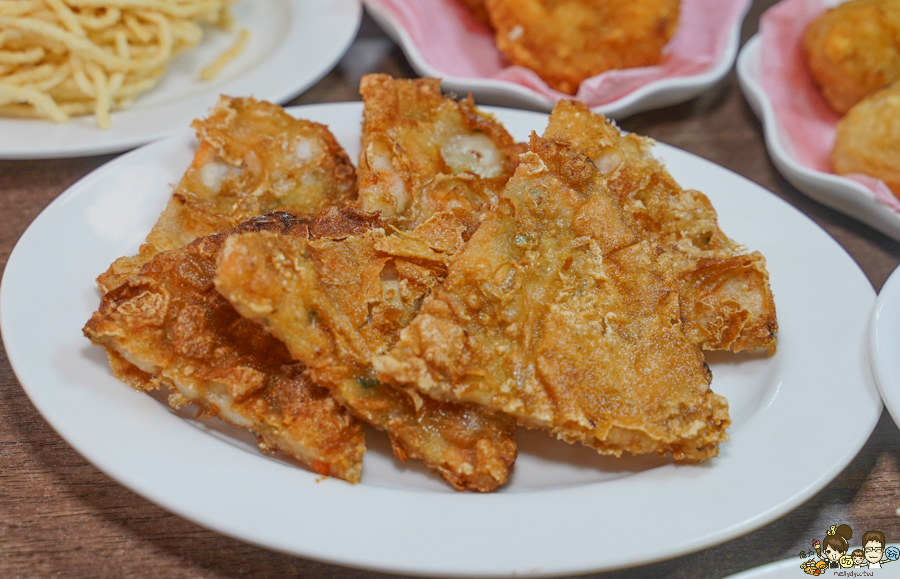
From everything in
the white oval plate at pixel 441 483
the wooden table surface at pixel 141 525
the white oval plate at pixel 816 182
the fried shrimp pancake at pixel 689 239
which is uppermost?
the fried shrimp pancake at pixel 689 239

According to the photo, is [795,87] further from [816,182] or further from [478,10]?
[478,10]

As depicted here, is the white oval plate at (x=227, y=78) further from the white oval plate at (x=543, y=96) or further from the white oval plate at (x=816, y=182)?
the white oval plate at (x=816, y=182)

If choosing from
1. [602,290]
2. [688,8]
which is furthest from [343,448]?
[688,8]

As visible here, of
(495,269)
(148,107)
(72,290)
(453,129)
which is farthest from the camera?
(148,107)

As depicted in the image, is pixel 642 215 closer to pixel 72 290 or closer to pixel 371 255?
pixel 371 255

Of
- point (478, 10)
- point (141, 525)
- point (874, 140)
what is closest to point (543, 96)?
point (478, 10)

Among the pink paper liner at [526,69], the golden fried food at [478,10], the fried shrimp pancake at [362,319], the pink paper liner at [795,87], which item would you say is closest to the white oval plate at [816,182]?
the pink paper liner at [795,87]

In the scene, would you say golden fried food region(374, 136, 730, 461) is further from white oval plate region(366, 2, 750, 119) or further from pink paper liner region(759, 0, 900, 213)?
pink paper liner region(759, 0, 900, 213)
